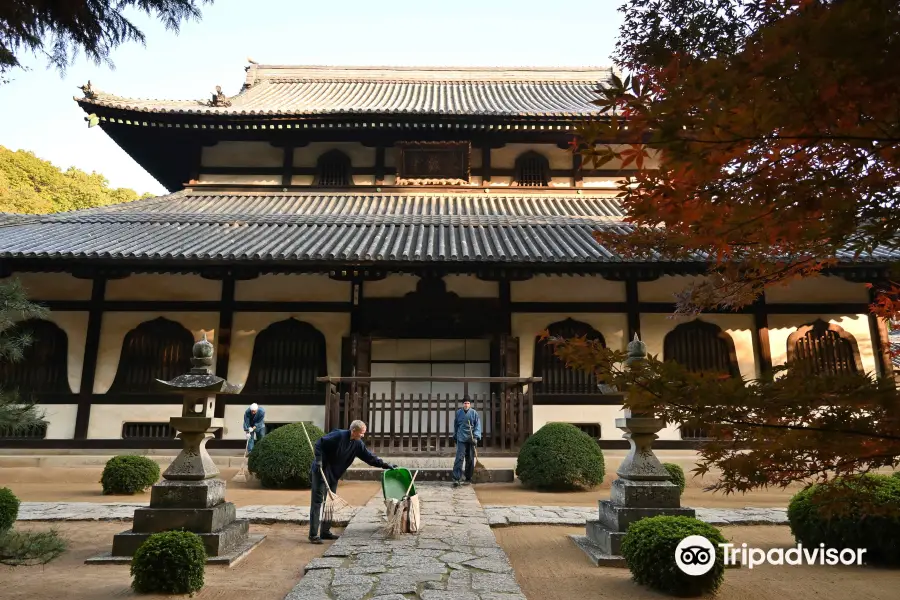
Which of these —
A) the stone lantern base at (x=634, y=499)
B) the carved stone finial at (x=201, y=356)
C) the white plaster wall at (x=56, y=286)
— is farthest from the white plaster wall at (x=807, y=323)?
the white plaster wall at (x=56, y=286)

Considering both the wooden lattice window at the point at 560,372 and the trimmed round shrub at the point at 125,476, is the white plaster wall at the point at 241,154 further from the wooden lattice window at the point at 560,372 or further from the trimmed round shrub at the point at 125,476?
the wooden lattice window at the point at 560,372

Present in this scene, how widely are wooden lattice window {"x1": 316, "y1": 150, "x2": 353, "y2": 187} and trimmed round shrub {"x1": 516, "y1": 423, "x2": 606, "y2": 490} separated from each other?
9.67 metres

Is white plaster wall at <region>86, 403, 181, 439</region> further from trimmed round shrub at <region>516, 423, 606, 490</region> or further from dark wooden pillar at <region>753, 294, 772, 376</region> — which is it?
dark wooden pillar at <region>753, 294, 772, 376</region>

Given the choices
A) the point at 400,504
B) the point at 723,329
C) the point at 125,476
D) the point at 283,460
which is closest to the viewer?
the point at 400,504

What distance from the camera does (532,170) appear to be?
1568 centimetres

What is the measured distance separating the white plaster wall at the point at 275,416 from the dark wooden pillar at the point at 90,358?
107 inches

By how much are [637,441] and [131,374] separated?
33.4ft

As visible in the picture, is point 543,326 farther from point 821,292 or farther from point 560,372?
point 821,292

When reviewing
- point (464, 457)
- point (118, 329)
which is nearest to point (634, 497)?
point (464, 457)

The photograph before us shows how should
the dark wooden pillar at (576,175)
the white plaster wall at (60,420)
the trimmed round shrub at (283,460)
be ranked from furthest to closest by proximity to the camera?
the dark wooden pillar at (576,175) → the white plaster wall at (60,420) → the trimmed round shrub at (283,460)

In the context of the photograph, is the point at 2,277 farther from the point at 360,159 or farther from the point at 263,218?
the point at 360,159

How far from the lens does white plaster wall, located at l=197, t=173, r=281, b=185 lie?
50.7 feet

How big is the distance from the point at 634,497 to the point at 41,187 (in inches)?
1770

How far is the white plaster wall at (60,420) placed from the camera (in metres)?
10.8
